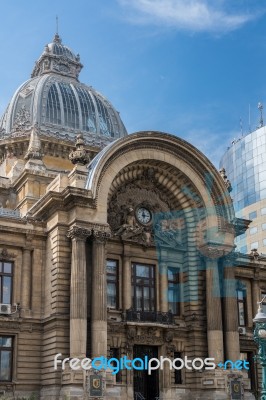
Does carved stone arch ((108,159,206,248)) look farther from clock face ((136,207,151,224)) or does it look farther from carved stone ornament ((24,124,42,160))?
carved stone ornament ((24,124,42,160))

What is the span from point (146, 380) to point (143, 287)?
5.53m

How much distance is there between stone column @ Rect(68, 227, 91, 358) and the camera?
109 ft

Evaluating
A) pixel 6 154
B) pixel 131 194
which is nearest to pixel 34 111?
pixel 6 154

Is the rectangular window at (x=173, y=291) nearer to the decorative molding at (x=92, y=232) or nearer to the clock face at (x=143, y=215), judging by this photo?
the clock face at (x=143, y=215)

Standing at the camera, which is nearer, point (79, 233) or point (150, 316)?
point (79, 233)

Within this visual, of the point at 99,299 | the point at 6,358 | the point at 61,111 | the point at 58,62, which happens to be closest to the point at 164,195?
the point at 99,299

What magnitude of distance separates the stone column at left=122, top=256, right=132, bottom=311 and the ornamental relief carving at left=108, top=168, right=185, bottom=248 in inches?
57.9

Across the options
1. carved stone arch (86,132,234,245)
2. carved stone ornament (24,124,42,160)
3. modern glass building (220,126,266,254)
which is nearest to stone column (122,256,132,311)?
carved stone arch (86,132,234,245)

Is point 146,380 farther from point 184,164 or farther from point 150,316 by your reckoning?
point 184,164

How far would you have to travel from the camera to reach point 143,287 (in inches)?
1537

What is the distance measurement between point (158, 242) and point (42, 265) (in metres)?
7.52

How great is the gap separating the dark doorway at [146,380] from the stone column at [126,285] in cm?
259

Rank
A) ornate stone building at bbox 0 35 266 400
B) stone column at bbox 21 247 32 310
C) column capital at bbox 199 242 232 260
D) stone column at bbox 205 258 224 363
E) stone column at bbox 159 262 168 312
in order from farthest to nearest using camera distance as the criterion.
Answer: column capital at bbox 199 242 232 260
stone column at bbox 159 262 168 312
stone column at bbox 205 258 224 363
stone column at bbox 21 247 32 310
ornate stone building at bbox 0 35 266 400

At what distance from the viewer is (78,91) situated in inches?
2243
